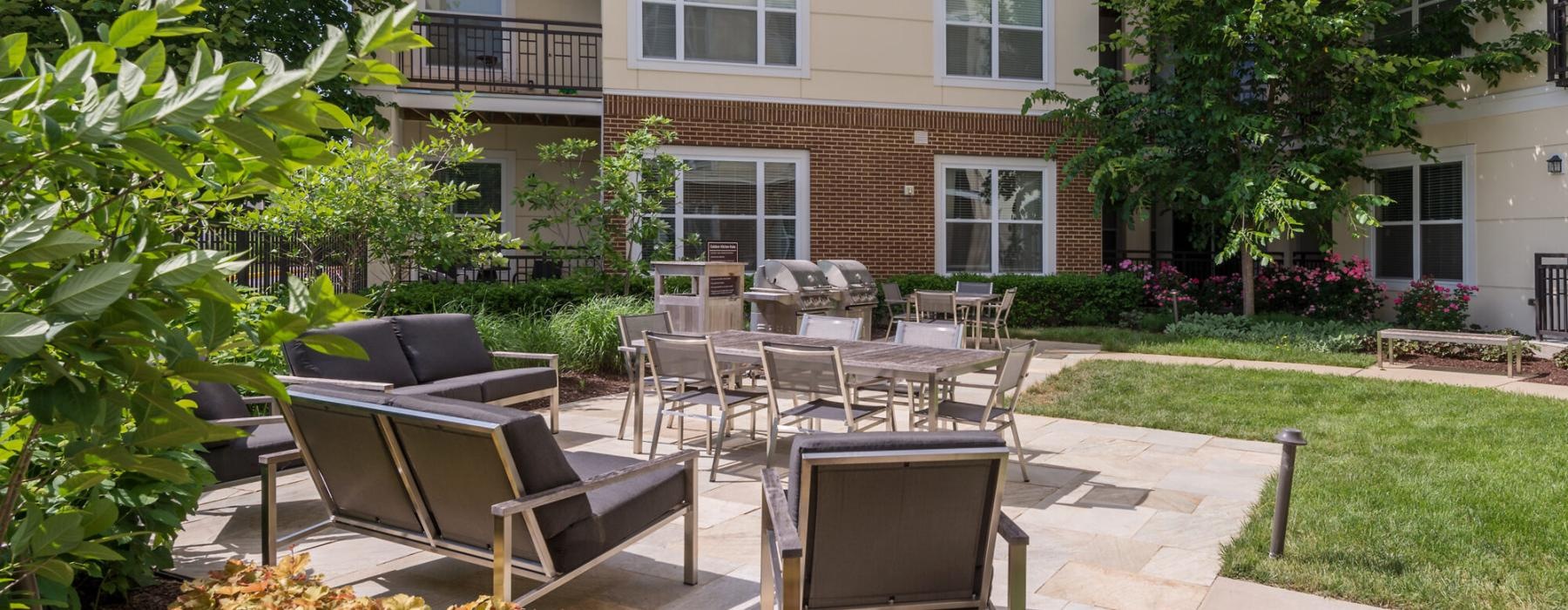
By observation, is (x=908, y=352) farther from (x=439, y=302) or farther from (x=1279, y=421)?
(x=439, y=302)

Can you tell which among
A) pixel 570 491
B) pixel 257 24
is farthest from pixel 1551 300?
pixel 257 24

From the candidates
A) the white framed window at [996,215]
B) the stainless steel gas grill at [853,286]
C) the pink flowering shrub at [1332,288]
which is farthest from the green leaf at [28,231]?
the pink flowering shrub at [1332,288]

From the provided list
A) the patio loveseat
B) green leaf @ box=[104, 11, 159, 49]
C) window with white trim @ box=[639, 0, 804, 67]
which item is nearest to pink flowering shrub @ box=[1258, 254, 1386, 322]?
window with white trim @ box=[639, 0, 804, 67]

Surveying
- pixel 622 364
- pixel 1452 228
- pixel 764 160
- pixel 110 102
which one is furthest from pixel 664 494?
pixel 1452 228

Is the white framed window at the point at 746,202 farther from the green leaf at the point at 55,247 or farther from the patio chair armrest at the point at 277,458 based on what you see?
the green leaf at the point at 55,247

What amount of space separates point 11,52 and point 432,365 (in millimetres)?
6243

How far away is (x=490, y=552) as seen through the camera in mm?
3674

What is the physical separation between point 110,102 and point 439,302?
10.6 metres

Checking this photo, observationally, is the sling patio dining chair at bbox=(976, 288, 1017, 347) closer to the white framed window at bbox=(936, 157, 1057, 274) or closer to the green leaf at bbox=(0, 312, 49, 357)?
the white framed window at bbox=(936, 157, 1057, 274)

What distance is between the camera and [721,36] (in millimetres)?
14680

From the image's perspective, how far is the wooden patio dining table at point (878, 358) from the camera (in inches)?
231

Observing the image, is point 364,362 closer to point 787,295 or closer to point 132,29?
point 787,295

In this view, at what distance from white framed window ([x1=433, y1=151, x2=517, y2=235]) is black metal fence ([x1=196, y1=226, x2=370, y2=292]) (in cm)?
656

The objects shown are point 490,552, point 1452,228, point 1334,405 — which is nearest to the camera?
point 490,552
